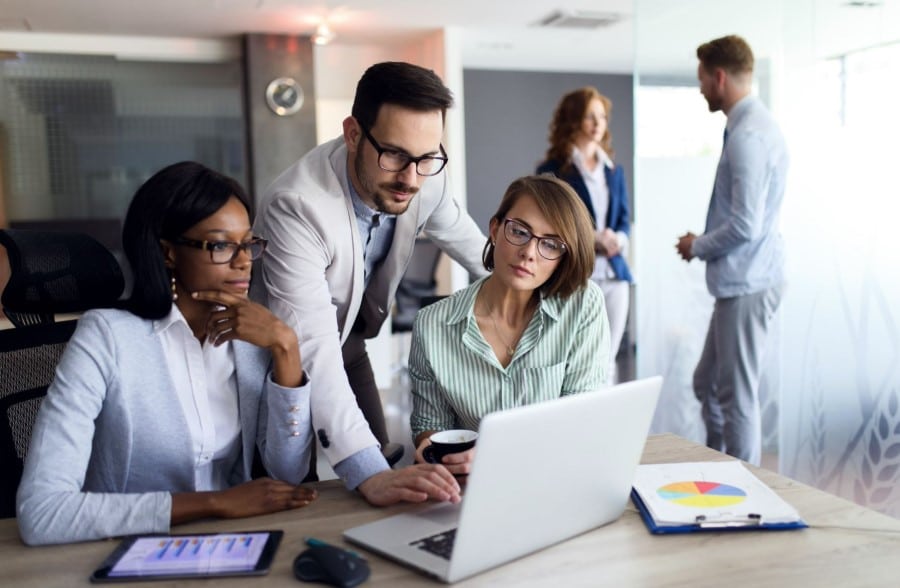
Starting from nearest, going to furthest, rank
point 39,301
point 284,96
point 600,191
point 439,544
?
1. point 439,544
2. point 39,301
3. point 600,191
4. point 284,96

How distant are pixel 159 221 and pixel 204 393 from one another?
31cm

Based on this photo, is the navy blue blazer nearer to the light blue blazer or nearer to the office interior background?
the office interior background

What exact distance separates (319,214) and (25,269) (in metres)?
0.57

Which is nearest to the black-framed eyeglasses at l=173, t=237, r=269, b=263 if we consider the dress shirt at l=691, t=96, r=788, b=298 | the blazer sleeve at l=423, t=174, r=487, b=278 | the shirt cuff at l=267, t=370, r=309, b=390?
the shirt cuff at l=267, t=370, r=309, b=390

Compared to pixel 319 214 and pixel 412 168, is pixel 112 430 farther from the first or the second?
pixel 412 168

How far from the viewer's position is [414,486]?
1289 mm

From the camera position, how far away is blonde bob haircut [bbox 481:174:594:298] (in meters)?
1.73

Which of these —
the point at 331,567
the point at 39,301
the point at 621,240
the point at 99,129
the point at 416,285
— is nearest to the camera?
the point at 331,567

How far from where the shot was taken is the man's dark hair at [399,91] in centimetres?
167

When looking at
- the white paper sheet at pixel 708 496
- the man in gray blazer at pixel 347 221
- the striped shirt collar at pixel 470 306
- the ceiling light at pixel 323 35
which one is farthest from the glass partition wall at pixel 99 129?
the white paper sheet at pixel 708 496

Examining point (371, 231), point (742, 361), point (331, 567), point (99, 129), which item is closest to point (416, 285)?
point (99, 129)

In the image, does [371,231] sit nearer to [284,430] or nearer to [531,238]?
[531,238]

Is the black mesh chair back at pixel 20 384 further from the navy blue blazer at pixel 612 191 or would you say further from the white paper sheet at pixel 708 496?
the navy blue blazer at pixel 612 191

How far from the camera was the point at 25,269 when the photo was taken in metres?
1.61
